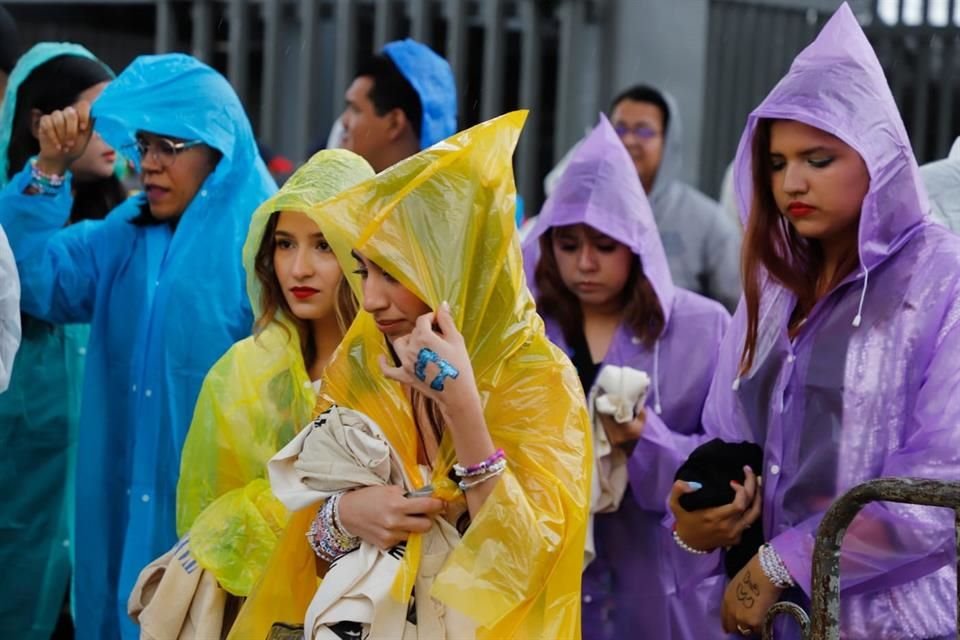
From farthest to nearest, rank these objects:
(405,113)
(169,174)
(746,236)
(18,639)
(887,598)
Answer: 1. (405,113)
2. (18,639)
3. (169,174)
4. (746,236)
5. (887,598)

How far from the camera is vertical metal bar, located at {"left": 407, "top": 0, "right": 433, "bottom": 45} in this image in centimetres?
836

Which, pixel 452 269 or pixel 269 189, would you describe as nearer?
pixel 452 269

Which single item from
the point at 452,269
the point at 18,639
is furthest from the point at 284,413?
the point at 18,639

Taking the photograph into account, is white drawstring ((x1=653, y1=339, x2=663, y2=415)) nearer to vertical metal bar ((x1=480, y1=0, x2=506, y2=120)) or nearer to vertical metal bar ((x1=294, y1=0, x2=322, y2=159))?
vertical metal bar ((x1=480, y1=0, x2=506, y2=120))

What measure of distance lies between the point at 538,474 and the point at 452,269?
0.40 meters

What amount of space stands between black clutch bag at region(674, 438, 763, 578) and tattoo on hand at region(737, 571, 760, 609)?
137mm

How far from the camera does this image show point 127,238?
15.7 feet

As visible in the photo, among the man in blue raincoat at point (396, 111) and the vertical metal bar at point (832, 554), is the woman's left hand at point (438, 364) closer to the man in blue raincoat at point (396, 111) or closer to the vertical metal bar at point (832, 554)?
the vertical metal bar at point (832, 554)

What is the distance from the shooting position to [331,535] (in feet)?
10.4

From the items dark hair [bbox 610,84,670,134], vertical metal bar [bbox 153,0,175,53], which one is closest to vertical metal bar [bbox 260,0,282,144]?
vertical metal bar [bbox 153,0,175,53]

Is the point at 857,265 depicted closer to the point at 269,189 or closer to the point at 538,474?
the point at 538,474

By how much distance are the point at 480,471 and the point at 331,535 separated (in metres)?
0.34

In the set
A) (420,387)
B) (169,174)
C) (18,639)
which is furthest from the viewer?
(18,639)

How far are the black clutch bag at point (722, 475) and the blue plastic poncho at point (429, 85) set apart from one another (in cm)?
256
